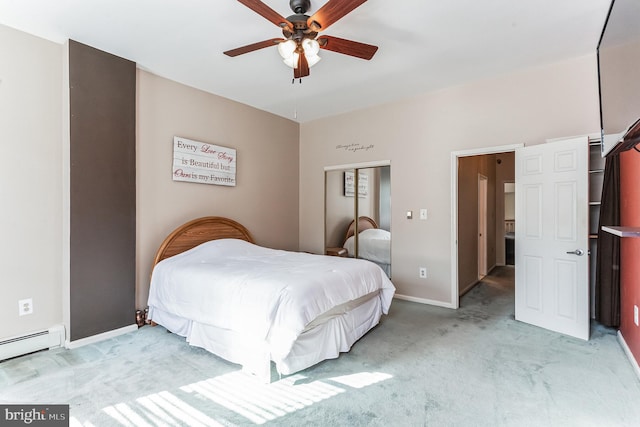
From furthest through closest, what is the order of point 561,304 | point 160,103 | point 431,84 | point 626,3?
point 431,84, point 160,103, point 561,304, point 626,3

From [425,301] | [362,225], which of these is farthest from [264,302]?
[362,225]

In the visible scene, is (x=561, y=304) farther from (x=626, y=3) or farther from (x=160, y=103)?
(x=160, y=103)

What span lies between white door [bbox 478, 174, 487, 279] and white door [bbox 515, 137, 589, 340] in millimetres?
2160

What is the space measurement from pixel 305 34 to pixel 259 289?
1800 millimetres

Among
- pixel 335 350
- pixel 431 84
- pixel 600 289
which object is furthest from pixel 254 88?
pixel 600 289

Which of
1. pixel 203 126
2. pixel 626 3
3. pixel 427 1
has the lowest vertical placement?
pixel 626 3

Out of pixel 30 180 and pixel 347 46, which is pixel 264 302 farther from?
pixel 30 180

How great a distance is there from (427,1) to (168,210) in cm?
310

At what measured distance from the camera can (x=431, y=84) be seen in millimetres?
3639

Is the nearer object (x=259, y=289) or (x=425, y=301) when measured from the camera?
(x=259, y=289)

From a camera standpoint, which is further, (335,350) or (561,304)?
(561,304)

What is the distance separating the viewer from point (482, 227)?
5.58 meters

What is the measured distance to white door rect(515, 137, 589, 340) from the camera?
285cm

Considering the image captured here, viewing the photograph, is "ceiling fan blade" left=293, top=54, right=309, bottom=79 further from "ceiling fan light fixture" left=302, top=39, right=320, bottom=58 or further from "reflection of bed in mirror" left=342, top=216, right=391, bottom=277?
"reflection of bed in mirror" left=342, top=216, right=391, bottom=277
